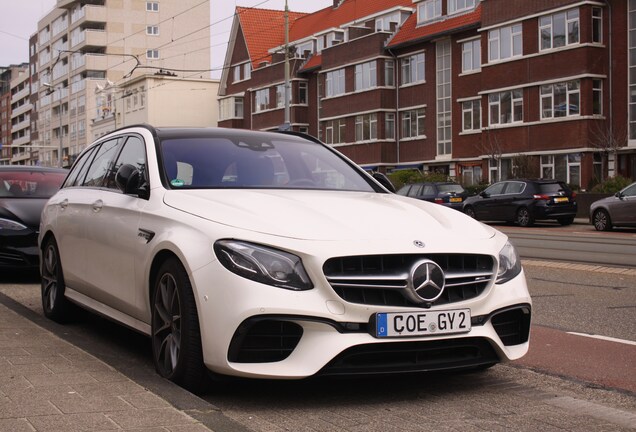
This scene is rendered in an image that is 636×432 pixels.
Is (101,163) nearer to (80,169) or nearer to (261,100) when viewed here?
(80,169)

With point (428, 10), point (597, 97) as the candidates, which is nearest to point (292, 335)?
point (597, 97)

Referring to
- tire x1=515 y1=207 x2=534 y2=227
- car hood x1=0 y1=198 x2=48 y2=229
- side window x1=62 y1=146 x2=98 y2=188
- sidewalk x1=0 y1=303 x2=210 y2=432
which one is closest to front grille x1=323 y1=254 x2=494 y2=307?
sidewalk x1=0 y1=303 x2=210 y2=432

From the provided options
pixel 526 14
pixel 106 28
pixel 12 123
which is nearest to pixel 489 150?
pixel 526 14

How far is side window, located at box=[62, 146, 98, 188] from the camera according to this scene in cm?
758

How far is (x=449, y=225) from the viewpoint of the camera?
5.00 metres

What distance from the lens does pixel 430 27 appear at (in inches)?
1868

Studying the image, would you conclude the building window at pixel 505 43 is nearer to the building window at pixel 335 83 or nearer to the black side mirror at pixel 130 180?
the building window at pixel 335 83

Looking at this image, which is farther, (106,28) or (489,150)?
(106,28)

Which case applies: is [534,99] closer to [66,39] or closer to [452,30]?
[452,30]

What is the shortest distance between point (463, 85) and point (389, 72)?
6637 millimetres

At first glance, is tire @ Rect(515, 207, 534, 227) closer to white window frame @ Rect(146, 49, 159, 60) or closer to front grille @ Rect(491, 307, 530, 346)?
front grille @ Rect(491, 307, 530, 346)

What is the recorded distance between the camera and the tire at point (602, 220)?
24.7m

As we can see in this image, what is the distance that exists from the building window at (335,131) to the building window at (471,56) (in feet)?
34.8

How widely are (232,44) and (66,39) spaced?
132ft
